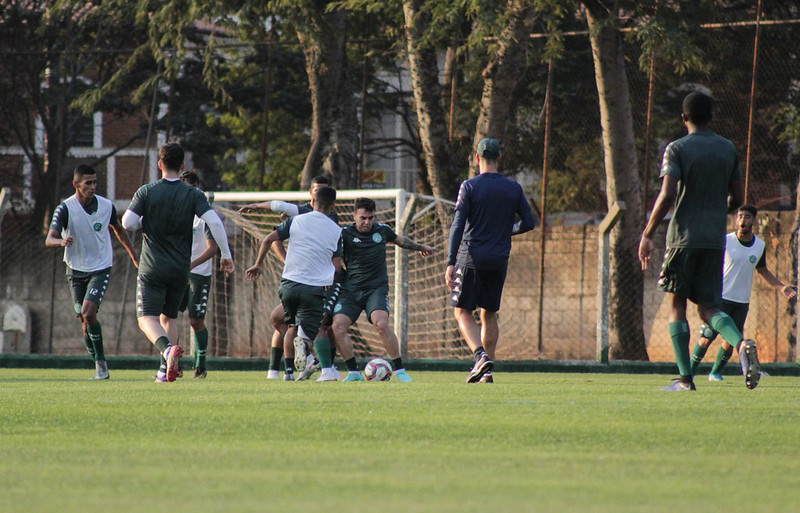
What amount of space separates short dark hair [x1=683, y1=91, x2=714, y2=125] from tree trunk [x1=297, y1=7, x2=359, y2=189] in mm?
12087

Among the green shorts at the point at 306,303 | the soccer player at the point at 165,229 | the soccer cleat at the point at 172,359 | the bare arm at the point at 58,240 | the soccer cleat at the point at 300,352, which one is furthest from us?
the bare arm at the point at 58,240

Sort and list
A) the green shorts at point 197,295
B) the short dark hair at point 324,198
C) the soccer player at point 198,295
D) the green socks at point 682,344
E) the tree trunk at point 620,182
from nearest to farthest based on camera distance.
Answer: the green socks at point 682,344 < the short dark hair at point 324,198 < the soccer player at point 198,295 < the green shorts at point 197,295 < the tree trunk at point 620,182

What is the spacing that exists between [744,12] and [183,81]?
12.2m

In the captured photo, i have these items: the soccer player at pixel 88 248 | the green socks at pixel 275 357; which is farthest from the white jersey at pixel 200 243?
the green socks at pixel 275 357

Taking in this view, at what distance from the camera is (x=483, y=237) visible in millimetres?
10711

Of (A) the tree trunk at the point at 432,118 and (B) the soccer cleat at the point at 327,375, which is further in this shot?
(A) the tree trunk at the point at 432,118

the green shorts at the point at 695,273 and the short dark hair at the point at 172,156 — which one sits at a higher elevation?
the short dark hair at the point at 172,156

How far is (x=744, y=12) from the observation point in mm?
21375

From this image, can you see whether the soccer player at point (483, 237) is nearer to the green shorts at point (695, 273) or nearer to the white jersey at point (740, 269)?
the green shorts at point (695, 273)

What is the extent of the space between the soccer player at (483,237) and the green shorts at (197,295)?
3616 millimetres

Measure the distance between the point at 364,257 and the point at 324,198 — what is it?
793 millimetres

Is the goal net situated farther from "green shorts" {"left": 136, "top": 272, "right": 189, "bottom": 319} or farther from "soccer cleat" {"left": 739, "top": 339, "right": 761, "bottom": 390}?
"soccer cleat" {"left": 739, "top": 339, "right": 761, "bottom": 390}

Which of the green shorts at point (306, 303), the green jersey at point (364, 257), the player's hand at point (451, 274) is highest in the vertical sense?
the green jersey at point (364, 257)

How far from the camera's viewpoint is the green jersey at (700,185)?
9.00 m
